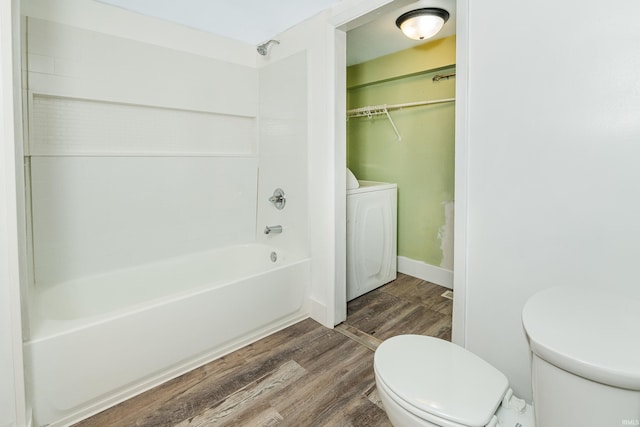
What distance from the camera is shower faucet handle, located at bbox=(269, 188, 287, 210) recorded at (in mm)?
2564

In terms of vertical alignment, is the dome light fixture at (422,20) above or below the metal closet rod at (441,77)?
above

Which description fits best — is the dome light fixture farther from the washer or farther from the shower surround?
the washer

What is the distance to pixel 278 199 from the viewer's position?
2.58 meters

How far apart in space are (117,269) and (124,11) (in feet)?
5.58

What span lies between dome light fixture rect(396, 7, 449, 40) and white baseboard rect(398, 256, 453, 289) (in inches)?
77.8

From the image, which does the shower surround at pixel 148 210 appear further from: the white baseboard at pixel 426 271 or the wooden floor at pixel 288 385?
the white baseboard at pixel 426 271

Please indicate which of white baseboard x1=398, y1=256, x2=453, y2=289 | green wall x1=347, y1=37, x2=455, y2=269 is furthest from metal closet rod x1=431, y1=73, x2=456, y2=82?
white baseboard x1=398, y1=256, x2=453, y2=289

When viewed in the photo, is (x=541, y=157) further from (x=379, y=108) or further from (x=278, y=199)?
(x=379, y=108)

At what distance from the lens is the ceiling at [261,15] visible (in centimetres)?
201

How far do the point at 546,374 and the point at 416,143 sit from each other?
98.9 inches

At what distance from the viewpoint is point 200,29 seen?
2.39 metres

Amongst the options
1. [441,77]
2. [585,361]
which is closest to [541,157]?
[585,361]

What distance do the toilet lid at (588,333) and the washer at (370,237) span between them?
1685mm

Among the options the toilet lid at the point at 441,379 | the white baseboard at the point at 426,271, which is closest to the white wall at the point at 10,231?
the toilet lid at the point at 441,379
